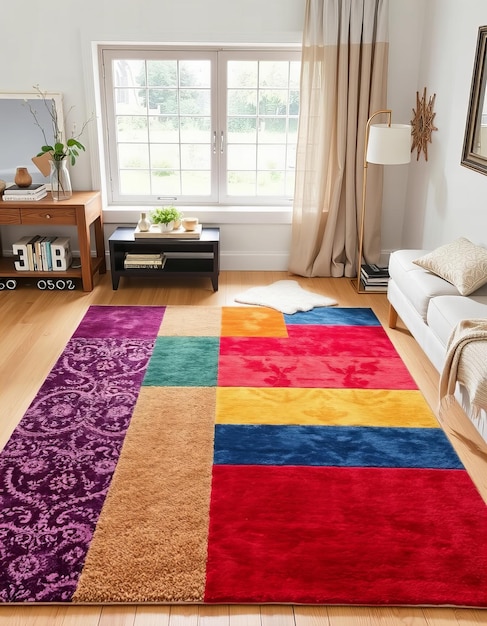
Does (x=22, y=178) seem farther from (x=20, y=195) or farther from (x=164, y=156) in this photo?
(x=164, y=156)

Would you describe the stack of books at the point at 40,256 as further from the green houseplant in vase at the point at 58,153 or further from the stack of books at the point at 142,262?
the stack of books at the point at 142,262

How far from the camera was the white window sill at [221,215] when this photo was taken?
560 cm

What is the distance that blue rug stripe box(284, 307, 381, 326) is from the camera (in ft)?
15.3

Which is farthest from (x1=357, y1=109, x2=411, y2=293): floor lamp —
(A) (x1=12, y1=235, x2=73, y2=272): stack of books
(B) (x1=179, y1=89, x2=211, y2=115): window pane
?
(A) (x1=12, y1=235, x2=73, y2=272): stack of books

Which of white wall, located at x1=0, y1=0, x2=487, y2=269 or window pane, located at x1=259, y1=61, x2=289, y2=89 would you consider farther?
window pane, located at x1=259, y1=61, x2=289, y2=89

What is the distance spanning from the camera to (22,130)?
5.41 metres

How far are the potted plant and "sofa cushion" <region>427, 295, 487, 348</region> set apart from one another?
2265 mm

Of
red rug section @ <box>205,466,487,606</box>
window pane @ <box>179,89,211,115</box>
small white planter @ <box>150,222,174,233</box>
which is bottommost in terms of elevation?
red rug section @ <box>205,466,487,606</box>

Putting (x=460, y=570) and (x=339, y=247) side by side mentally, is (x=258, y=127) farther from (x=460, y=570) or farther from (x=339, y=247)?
(x=460, y=570)

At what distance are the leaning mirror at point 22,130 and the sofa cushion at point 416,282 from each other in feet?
9.41

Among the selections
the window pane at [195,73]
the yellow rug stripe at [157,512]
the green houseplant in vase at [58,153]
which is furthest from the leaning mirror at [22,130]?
the yellow rug stripe at [157,512]

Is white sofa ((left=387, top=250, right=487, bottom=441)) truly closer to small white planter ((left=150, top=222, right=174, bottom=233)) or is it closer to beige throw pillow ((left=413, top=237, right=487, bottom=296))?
beige throw pillow ((left=413, top=237, right=487, bottom=296))

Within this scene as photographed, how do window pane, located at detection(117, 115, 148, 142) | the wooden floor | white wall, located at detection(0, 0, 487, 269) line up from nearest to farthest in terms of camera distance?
1. the wooden floor
2. white wall, located at detection(0, 0, 487, 269)
3. window pane, located at detection(117, 115, 148, 142)

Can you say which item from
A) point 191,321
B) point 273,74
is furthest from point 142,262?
point 273,74
